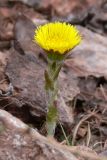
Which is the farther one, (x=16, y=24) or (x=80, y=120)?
(x=16, y=24)

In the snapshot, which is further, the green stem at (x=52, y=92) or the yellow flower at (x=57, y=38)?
the green stem at (x=52, y=92)

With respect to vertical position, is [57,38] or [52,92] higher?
[57,38]

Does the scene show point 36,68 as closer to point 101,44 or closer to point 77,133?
point 77,133

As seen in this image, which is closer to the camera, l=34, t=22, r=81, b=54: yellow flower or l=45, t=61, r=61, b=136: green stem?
l=34, t=22, r=81, b=54: yellow flower

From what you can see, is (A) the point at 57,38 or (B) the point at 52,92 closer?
(A) the point at 57,38

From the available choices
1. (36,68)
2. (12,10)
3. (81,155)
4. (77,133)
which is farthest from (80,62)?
(81,155)

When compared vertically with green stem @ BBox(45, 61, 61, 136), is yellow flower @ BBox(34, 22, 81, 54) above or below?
above

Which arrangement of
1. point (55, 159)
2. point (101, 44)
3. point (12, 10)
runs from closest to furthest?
1. point (55, 159)
2. point (101, 44)
3. point (12, 10)

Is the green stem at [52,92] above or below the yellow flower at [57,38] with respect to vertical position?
below
